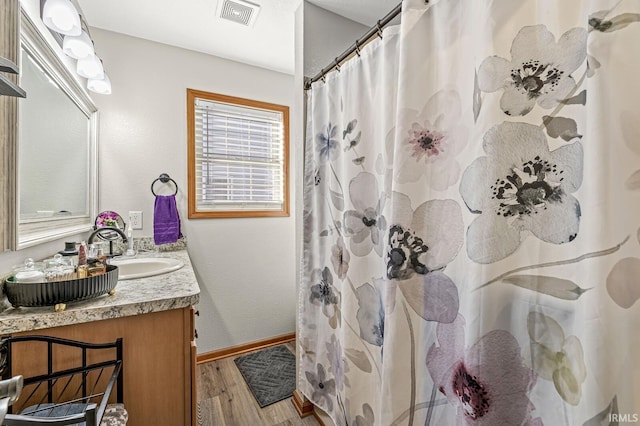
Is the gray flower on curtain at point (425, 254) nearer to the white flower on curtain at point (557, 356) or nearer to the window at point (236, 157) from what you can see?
the white flower on curtain at point (557, 356)

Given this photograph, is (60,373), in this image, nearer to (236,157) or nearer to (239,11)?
(236,157)

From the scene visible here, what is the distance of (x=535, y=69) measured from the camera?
65cm

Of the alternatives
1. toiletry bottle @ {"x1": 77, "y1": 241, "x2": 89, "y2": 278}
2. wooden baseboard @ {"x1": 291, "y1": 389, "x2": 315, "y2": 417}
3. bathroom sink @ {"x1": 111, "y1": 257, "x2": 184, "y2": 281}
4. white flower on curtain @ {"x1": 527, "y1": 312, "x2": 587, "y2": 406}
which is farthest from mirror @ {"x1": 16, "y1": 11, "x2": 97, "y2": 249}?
white flower on curtain @ {"x1": 527, "y1": 312, "x2": 587, "y2": 406}

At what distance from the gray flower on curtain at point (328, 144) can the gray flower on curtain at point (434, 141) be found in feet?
1.66

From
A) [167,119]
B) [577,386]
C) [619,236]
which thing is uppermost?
[167,119]

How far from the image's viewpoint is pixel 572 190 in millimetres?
604

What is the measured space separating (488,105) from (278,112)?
2140mm

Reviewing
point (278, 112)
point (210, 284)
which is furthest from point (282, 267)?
point (278, 112)

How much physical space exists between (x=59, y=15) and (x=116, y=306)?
127 centimetres

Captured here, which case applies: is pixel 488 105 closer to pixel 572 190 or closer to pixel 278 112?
pixel 572 190

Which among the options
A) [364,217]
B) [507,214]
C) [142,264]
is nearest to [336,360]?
[364,217]

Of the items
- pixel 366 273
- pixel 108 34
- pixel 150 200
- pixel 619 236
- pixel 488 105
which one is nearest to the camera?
pixel 619 236

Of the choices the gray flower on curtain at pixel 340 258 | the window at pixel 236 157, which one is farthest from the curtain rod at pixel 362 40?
the window at pixel 236 157

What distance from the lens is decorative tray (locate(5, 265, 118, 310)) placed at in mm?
883
